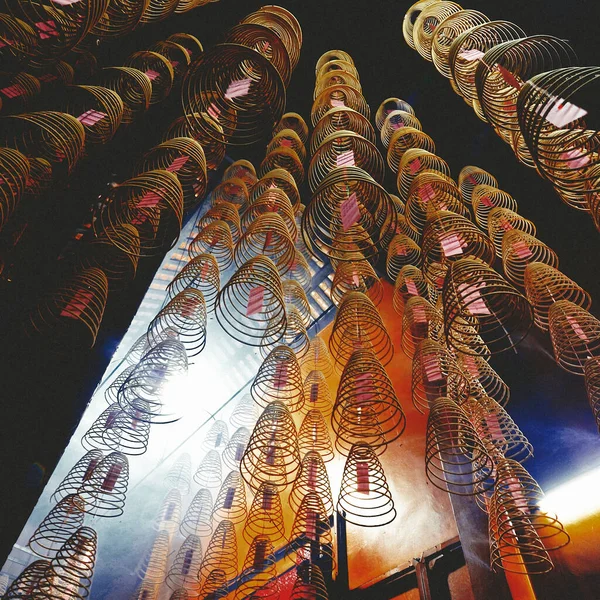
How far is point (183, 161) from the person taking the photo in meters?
2.92

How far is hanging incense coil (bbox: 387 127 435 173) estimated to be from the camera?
11.5 ft

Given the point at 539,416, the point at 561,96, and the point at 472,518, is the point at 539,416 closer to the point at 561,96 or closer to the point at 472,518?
the point at 472,518

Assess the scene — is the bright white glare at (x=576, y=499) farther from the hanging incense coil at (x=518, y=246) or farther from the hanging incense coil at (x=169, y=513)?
the hanging incense coil at (x=169, y=513)

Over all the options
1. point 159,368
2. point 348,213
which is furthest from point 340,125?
point 159,368

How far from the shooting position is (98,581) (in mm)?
7000

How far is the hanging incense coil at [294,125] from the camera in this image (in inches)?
179

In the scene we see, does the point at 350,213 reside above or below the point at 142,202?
below

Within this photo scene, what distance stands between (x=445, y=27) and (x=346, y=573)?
18.0 feet

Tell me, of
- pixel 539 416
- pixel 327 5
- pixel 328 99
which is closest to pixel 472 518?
pixel 539 416

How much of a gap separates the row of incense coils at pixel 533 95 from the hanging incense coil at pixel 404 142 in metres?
0.52

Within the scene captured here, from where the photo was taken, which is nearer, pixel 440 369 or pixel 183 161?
pixel 183 161

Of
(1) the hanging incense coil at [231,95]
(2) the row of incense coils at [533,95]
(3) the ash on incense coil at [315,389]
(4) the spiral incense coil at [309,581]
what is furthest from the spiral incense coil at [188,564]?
(2) the row of incense coils at [533,95]

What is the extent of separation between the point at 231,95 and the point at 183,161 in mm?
614

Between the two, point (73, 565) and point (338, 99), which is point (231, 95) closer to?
point (338, 99)
